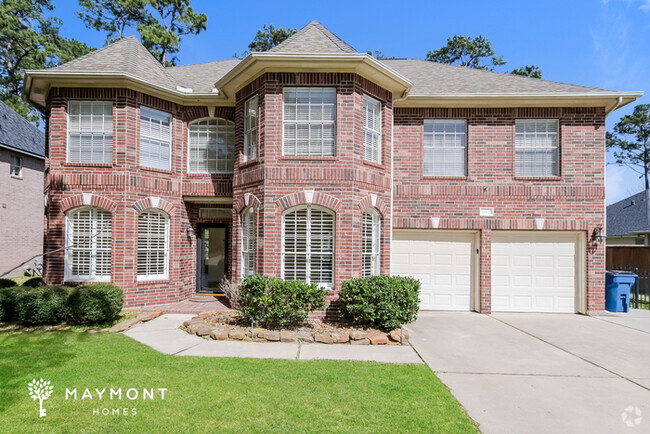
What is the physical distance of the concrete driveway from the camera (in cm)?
404

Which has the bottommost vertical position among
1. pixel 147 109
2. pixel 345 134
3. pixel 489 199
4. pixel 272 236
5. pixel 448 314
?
pixel 448 314

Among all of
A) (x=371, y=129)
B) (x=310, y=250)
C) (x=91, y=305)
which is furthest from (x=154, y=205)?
(x=371, y=129)

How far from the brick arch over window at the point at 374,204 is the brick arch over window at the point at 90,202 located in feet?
20.7

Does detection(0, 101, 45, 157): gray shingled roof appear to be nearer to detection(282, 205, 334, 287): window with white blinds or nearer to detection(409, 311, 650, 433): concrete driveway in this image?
detection(282, 205, 334, 287): window with white blinds

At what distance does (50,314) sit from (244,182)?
197 inches

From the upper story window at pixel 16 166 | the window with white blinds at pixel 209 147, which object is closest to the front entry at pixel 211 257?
the window with white blinds at pixel 209 147

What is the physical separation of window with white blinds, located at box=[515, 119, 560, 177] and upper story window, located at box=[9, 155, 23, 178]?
22.9 m

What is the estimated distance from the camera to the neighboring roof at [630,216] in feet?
64.9

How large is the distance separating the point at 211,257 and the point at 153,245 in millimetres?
1825

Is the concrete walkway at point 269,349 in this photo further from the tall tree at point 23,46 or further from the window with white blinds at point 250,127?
the tall tree at point 23,46

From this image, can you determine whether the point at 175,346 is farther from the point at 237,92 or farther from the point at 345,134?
the point at 237,92

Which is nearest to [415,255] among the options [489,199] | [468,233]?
[468,233]

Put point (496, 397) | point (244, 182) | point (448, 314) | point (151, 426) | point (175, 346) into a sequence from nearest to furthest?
point (151, 426)
point (496, 397)
point (175, 346)
point (244, 182)
point (448, 314)

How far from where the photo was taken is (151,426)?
11.9 ft
